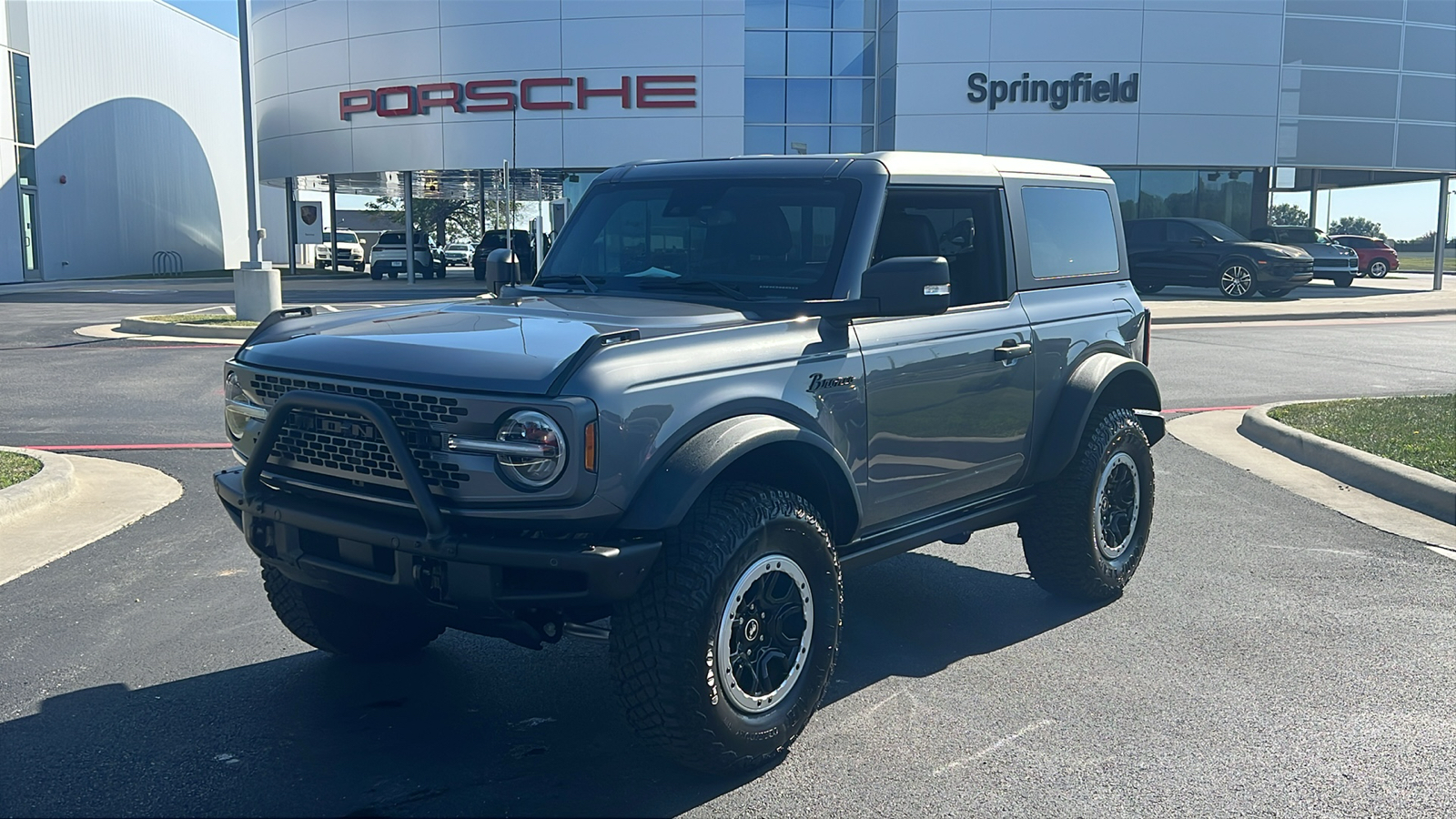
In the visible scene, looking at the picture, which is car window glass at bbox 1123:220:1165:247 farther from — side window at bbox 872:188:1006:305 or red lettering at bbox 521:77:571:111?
side window at bbox 872:188:1006:305

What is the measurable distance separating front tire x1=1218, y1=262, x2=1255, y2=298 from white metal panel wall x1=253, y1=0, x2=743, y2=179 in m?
13.3

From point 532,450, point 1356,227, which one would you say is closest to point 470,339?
point 532,450

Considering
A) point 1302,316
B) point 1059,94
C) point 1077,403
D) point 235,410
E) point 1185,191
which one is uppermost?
point 1059,94

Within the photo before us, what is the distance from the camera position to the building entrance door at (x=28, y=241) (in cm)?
4038

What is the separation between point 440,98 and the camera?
36.7 m

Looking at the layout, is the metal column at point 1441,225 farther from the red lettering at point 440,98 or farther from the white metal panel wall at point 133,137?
the white metal panel wall at point 133,137

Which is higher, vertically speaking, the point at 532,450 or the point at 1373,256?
the point at 1373,256

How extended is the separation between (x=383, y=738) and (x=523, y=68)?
111 ft

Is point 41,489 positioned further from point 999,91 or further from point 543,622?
point 999,91

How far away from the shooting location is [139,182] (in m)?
49.1

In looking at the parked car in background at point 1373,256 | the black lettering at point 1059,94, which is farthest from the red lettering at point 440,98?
the parked car in background at point 1373,256

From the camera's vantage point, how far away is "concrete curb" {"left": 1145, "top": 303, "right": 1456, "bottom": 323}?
23.3 metres

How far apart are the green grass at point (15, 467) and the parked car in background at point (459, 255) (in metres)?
57.0

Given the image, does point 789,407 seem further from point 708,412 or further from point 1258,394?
point 1258,394
